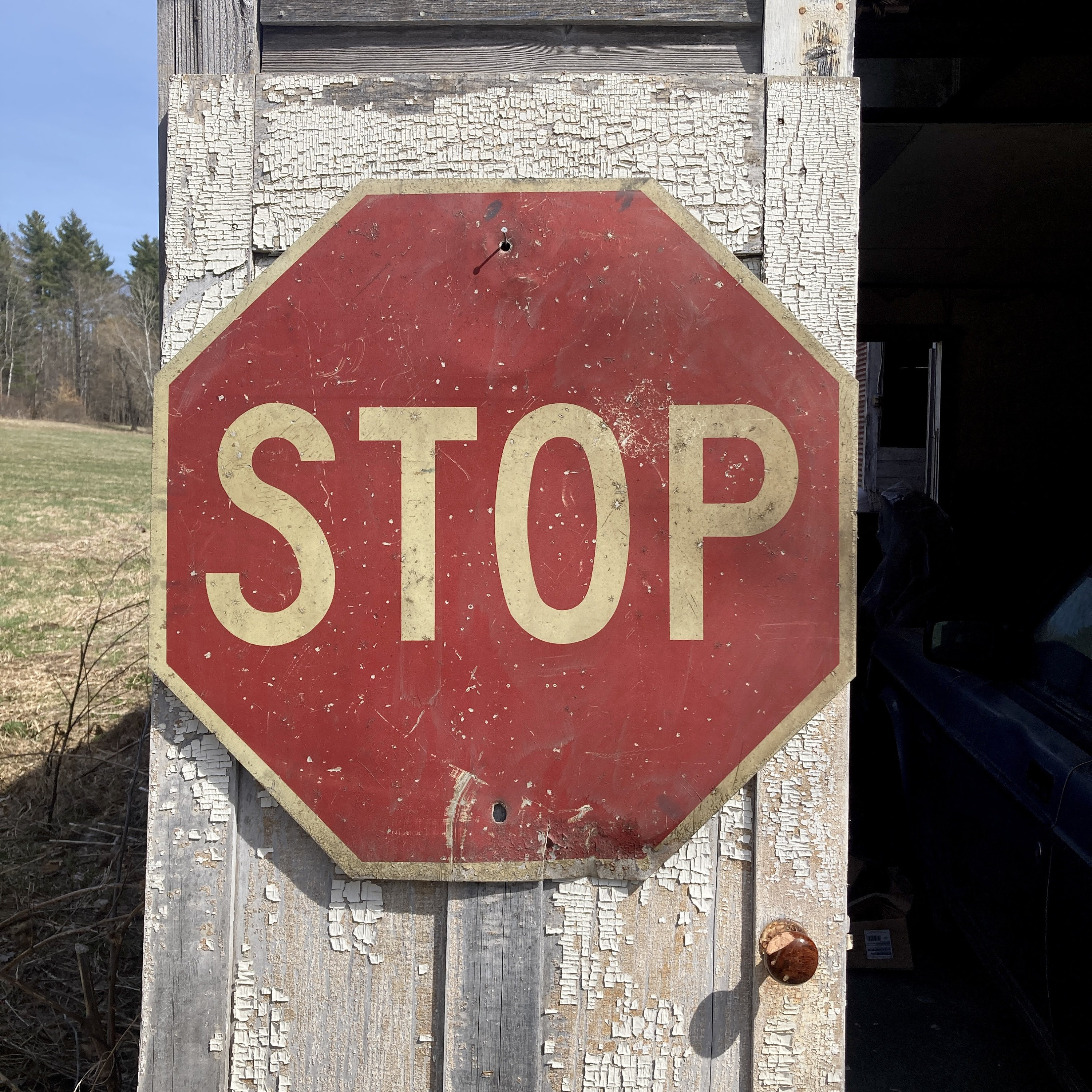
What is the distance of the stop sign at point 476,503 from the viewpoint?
4.46 feet

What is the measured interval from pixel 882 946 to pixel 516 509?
2.57 meters

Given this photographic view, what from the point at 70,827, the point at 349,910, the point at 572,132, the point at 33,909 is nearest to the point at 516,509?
the point at 572,132

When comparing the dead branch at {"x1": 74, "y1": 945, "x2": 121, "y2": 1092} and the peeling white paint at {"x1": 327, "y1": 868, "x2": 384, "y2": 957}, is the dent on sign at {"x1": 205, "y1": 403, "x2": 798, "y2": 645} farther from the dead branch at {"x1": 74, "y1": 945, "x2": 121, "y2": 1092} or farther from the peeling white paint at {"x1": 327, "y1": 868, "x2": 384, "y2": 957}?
the dead branch at {"x1": 74, "y1": 945, "x2": 121, "y2": 1092}

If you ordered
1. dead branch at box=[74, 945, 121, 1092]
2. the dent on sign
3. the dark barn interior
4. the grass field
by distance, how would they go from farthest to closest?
1. the grass field
2. the dark barn interior
3. dead branch at box=[74, 945, 121, 1092]
4. the dent on sign

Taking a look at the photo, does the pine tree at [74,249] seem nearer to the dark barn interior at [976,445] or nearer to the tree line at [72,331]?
the tree line at [72,331]

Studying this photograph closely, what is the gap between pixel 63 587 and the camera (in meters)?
8.98

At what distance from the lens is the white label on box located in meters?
3.09

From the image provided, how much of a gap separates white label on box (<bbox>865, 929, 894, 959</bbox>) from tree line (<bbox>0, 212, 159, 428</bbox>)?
58.5m

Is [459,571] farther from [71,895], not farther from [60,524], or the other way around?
[60,524]

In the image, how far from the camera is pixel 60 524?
13.7 meters

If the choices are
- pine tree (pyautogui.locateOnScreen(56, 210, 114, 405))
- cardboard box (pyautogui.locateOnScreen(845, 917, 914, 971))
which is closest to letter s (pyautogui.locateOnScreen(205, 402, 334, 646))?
cardboard box (pyautogui.locateOnScreen(845, 917, 914, 971))

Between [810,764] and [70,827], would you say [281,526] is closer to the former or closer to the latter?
[810,764]

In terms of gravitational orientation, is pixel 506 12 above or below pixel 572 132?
above

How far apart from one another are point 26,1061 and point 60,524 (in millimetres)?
13157
